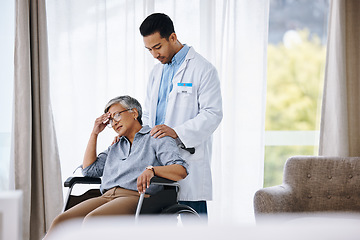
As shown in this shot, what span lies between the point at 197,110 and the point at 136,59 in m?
0.94

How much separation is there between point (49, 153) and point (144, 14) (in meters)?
1.18

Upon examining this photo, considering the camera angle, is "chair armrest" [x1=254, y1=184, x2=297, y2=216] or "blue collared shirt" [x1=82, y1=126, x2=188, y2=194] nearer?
"blue collared shirt" [x1=82, y1=126, x2=188, y2=194]

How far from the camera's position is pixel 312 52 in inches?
147

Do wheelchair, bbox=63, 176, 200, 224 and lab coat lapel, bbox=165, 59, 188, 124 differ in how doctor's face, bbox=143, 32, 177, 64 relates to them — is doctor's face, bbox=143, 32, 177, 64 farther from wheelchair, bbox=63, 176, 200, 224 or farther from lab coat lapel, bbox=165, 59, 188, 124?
wheelchair, bbox=63, 176, 200, 224

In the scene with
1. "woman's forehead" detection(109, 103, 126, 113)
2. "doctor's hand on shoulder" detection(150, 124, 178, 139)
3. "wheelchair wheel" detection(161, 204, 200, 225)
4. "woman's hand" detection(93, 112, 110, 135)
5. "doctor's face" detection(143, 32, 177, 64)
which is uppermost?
"doctor's face" detection(143, 32, 177, 64)

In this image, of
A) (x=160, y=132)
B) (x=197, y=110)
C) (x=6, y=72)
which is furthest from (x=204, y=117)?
(x=6, y=72)

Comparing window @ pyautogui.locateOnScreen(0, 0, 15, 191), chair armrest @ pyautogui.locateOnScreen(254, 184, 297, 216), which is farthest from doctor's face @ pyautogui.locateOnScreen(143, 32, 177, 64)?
window @ pyautogui.locateOnScreen(0, 0, 15, 191)

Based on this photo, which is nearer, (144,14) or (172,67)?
(172,67)

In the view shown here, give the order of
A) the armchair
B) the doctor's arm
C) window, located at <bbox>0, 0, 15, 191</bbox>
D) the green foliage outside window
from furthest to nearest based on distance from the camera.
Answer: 1. the green foliage outside window
2. window, located at <bbox>0, 0, 15, 191</bbox>
3. the armchair
4. the doctor's arm

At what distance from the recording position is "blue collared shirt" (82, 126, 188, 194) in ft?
7.25

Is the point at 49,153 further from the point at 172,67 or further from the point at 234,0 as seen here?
the point at 234,0

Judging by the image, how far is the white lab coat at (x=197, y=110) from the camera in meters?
2.40

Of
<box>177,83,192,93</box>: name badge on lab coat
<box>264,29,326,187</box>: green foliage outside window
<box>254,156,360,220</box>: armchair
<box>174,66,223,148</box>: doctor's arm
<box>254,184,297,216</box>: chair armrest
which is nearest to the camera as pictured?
<box>174,66,223,148</box>: doctor's arm

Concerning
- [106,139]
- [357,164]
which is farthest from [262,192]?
[106,139]
